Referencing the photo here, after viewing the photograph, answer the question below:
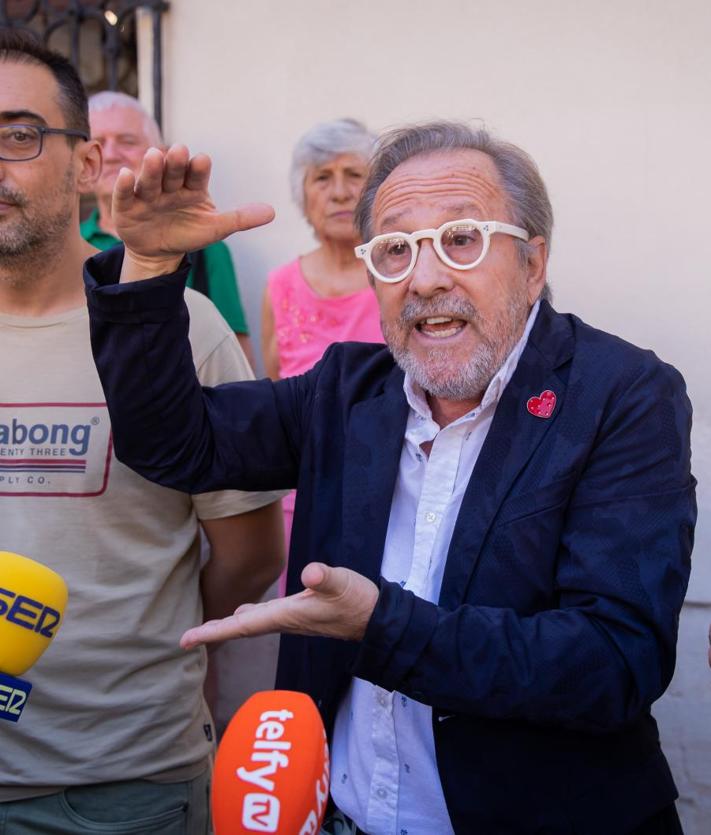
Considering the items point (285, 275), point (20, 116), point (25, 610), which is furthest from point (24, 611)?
point (285, 275)

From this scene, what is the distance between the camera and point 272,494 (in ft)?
8.64

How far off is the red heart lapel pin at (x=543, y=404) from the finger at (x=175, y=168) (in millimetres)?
752

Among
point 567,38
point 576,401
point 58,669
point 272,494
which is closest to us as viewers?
point 576,401

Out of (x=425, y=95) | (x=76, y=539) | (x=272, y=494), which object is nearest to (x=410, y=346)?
(x=272, y=494)

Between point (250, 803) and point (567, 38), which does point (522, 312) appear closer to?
point (250, 803)

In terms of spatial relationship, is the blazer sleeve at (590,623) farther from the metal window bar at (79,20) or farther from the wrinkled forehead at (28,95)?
the metal window bar at (79,20)

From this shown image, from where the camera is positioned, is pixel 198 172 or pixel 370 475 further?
pixel 370 475

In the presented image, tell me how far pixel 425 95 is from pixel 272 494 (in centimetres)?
215

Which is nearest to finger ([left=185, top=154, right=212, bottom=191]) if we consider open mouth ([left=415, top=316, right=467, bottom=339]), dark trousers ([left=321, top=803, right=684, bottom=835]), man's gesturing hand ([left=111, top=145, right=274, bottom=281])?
man's gesturing hand ([left=111, top=145, right=274, bottom=281])

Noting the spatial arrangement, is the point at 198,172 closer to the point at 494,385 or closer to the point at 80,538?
the point at 494,385

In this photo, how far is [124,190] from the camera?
190 centimetres

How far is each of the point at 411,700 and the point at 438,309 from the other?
75 cm

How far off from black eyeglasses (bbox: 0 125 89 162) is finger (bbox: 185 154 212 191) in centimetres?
75

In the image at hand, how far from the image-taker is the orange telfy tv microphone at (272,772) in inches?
57.9
